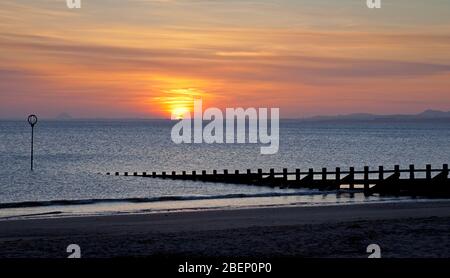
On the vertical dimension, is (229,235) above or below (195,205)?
above

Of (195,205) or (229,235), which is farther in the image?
(195,205)

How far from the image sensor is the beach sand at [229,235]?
1571 centimetres

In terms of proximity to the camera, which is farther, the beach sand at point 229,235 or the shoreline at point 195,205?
the shoreline at point 195,205

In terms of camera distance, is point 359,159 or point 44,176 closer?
point 44,176

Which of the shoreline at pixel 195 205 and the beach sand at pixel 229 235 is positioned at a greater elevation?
the beach sand at pixel 229 235

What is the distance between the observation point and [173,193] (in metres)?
48.0

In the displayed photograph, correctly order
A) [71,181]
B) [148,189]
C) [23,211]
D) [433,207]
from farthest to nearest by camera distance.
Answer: [71,181], [148,189], [23,211], [433,207]

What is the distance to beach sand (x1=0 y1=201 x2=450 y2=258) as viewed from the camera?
15.7 meters

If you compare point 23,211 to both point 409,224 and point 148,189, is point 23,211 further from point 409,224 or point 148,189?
point 148,189

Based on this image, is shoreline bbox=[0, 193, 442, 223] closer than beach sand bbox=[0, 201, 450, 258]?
No

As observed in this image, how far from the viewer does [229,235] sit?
62.1 ft

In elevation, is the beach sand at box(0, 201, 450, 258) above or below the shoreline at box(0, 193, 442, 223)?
above
